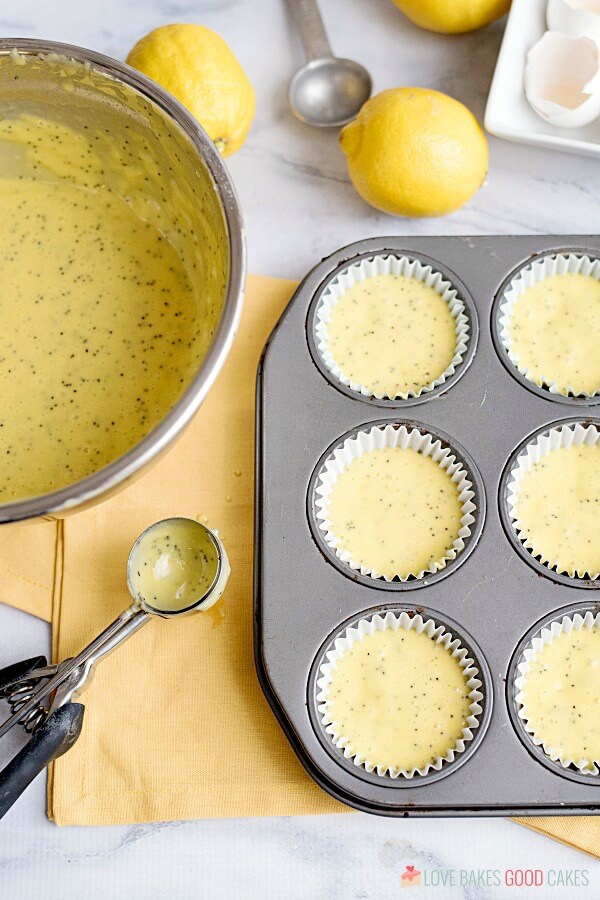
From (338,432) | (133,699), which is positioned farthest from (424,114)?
(133,699)

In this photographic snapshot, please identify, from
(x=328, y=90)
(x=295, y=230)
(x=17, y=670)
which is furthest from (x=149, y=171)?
(x=17, y=670)

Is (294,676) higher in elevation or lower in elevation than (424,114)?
lower

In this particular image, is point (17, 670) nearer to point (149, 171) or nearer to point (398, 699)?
point (398, 699)

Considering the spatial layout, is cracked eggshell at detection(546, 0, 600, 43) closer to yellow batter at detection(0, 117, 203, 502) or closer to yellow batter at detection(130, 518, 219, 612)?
yellow batter at detection(0, 117, 203, 502)

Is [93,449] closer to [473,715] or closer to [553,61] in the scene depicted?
[473,715]

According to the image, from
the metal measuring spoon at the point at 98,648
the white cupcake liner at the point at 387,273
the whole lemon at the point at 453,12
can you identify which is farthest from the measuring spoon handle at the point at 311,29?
the metal measuring spoon at the point at 98,648

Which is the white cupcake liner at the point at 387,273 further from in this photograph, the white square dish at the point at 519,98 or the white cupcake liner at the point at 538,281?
the white square dish at the point at 519,98
